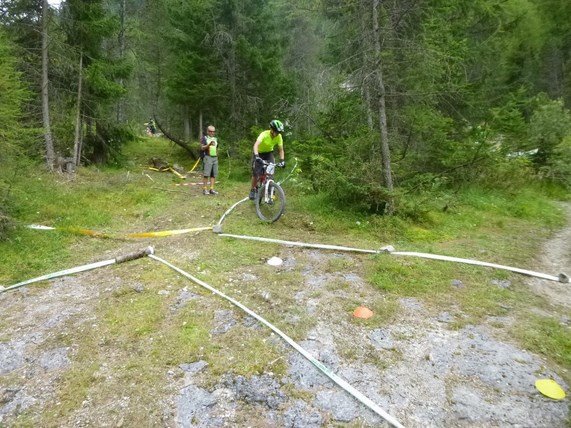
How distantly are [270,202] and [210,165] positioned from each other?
350 centimetres

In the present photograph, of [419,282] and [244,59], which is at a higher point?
[244,59]

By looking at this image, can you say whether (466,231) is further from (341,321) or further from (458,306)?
(341,321)

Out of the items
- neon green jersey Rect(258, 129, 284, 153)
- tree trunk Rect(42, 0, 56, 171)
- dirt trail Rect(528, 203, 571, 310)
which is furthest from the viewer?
tree trunk Rect(42, 0, 56, 171)

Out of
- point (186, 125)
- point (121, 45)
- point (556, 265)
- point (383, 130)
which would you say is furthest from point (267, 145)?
point (186, 125)

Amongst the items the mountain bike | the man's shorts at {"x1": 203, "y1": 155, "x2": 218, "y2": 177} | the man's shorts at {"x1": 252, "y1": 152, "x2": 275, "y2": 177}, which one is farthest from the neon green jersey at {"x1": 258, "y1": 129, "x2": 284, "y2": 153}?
the man's shorts at {"x1": 203, "y1": 155, "x2": 218, "y2": 177}

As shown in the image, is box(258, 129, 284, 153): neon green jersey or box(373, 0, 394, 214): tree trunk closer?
box(373, 0, 394, 214): tree trunk

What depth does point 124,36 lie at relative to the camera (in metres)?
17.7

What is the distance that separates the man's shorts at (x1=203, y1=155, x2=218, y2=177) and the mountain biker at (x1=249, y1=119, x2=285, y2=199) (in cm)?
242

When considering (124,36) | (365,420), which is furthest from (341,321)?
(124,36)

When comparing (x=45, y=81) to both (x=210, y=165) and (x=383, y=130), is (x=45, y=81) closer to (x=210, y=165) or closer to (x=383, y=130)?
(x=210, y=165)

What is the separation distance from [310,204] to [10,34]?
10.3 m

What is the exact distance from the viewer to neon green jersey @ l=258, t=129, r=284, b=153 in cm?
814

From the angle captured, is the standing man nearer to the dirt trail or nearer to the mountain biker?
the mountain biker

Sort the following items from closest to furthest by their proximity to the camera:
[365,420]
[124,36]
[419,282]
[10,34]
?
[365,420] < [419,282] < [10,34] < [124,36]
